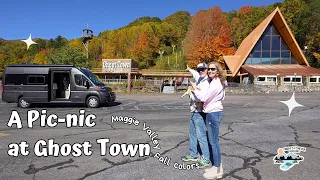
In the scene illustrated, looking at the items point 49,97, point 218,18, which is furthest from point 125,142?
point 218,18

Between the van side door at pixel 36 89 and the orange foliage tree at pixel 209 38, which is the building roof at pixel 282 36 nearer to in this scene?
the orange foliage tree at pixel 209 38

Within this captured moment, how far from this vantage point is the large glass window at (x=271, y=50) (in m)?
39.8

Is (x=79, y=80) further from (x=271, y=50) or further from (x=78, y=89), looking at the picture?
(x=271, y=50)

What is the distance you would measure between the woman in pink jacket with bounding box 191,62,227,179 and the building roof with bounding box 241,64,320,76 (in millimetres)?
32349

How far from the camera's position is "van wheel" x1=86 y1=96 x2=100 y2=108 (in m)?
13.4

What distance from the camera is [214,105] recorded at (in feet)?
13.3

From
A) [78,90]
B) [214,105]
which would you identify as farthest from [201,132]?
[78,90]

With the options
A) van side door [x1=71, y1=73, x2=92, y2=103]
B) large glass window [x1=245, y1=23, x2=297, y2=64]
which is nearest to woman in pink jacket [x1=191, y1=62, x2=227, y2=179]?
van side door [x1=71, y1=73, x2=92, y2=103]

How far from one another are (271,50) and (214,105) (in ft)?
132

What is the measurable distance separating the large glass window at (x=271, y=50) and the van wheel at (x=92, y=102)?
32.1 metres

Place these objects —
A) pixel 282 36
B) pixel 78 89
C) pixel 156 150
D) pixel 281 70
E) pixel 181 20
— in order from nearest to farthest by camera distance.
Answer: pixel 156 150, pixel 78 89, pixel 281 70, pixel 282 36, pixel 181 20

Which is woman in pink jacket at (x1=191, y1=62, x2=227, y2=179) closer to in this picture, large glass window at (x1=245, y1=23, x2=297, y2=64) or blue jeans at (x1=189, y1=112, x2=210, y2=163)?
blue jeans at (x1=189, y1=112, x2=210, y2=163)

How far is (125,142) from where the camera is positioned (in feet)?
20.6

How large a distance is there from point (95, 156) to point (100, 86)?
896 cm
